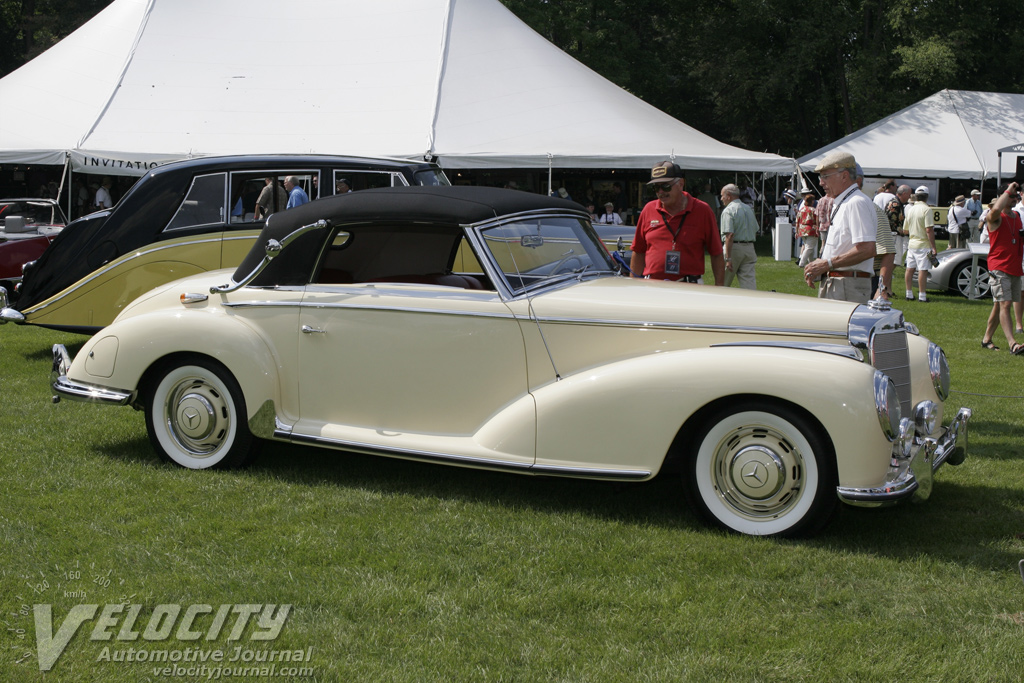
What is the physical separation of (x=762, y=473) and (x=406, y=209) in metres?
2.30

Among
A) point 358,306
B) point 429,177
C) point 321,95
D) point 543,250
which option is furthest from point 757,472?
point 321,95

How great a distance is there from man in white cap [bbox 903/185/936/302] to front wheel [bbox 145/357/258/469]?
11581mm

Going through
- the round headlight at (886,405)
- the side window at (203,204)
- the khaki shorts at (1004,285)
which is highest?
the side window at (203,204)

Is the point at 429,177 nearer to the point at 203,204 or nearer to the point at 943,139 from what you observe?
the point at 203,204

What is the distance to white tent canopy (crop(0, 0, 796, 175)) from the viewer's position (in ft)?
53.4

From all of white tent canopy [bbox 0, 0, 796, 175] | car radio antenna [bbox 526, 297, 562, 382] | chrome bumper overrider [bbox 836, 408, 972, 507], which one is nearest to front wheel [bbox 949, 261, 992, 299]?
white tent canopy [bbox 0, 0, 796, 175]

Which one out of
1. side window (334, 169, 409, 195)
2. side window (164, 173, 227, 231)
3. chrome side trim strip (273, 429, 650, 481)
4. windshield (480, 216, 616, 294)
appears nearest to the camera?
chrome side trim strip (273, 429, 650, 481)

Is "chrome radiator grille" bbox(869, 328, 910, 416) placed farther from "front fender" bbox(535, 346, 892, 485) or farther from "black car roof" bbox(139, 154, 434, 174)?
"black car roof" bbox(139, 154, 434, 174)

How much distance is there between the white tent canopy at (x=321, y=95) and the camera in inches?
640

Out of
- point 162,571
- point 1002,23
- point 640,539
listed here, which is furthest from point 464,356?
point 1002,23

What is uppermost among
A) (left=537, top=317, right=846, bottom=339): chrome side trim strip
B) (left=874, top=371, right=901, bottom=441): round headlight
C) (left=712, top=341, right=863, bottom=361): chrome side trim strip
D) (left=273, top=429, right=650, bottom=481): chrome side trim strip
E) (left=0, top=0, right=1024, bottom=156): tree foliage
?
(left=0, top=0, right=1024, bottom=156): tree foliage

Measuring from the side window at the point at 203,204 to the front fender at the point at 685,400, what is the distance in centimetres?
564

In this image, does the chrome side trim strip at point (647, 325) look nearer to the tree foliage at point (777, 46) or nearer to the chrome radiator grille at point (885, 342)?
the chrome radiator grille at point (885, 342)

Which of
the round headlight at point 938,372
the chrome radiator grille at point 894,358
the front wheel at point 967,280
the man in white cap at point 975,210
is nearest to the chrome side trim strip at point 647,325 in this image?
the chrome radiator grille at point 894,358
